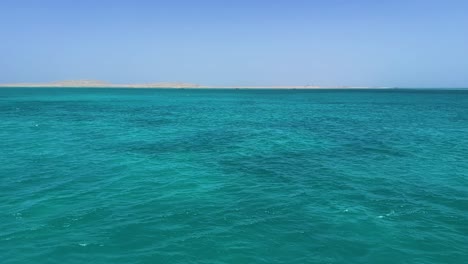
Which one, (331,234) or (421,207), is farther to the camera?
(421,207)

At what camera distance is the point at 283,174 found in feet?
84.0

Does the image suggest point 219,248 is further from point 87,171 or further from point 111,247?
point 87,171

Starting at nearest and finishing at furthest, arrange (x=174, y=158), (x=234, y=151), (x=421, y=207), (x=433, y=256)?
1. (x=433, y=256)
2. (x=421, y=207)
3. (x=174, y=158)
4. (x=234, y=151)

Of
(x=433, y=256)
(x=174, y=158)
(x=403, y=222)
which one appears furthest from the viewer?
(x=174, y=158)

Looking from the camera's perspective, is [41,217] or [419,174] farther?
[419,174]

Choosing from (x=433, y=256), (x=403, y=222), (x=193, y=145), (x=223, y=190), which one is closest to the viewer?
(x=433, y=256)

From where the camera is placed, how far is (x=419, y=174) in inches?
1023

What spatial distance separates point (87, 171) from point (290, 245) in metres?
17.8

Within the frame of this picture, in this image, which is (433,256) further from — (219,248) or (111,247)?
(111,247)

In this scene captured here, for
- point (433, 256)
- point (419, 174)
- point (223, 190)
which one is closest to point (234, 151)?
point (223, 190)

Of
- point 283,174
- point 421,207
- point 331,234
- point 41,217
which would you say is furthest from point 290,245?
point 41,217

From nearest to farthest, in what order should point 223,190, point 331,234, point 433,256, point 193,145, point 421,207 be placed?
1. point 433,256
2. point 331,234
3. point 421,207
4. point 223,190
5. point 193,145

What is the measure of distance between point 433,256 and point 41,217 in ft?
61.2

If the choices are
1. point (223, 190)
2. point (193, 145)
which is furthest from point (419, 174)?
point (193, 145)
